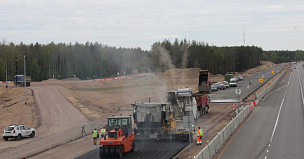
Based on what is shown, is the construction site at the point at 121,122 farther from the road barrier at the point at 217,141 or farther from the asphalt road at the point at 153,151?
the road barrier at the point at 217,141

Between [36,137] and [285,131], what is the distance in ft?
75.3

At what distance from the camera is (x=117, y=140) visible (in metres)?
23.5

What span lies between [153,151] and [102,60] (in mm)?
67117

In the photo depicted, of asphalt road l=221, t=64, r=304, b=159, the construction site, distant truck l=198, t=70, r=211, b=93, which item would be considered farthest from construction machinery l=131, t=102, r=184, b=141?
distant truck l=198, t=70, r=211, b=93

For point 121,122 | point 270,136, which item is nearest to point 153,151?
point 121,122

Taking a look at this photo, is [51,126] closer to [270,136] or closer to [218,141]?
[218,141]

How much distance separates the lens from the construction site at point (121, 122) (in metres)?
25.2

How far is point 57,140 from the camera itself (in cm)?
3394

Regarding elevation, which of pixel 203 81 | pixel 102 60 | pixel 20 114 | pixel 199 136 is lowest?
pixel 20 114

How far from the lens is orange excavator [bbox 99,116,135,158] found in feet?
76.6

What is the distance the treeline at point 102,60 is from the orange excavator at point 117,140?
32.9m

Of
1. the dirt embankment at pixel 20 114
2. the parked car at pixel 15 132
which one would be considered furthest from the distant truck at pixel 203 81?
the parked car at pixel 15 132

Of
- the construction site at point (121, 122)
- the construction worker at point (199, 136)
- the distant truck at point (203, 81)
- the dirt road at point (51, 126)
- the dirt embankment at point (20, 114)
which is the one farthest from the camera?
the distant truck at point (203, 81)

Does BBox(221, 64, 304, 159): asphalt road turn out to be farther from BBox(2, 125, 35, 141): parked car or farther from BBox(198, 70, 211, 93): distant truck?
BBox(2, 125, 35, 141): parked car
